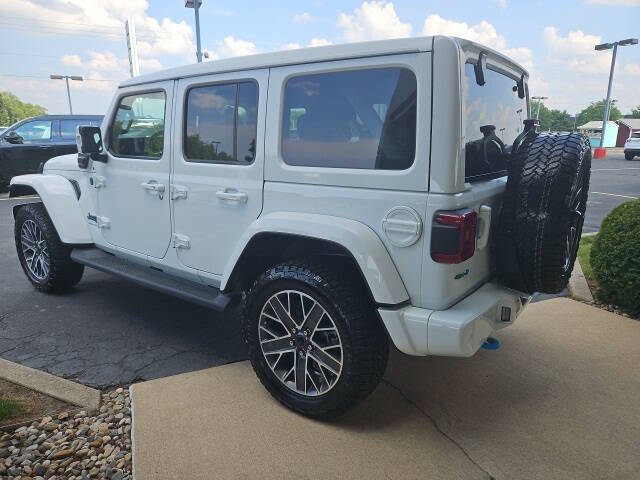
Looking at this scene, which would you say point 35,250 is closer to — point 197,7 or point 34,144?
point 34,144

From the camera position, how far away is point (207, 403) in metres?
2.72

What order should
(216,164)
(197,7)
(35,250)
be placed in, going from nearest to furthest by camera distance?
1. (216,164)
2. (35,250)
3. (197,7)

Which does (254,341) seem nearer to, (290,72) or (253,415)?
(253,415)

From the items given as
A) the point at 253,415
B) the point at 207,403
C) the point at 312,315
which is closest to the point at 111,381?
the point at 207,403

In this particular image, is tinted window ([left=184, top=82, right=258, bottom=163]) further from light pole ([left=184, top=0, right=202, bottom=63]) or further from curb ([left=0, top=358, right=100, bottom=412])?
light pole ([left=184, top=0, right=202, bottom=63])

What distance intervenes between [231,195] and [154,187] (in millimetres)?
813

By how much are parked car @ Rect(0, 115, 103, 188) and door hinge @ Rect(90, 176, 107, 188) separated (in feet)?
27.0

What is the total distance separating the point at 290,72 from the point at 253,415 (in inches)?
76.2

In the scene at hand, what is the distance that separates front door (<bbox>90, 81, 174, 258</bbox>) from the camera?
10.7 feet

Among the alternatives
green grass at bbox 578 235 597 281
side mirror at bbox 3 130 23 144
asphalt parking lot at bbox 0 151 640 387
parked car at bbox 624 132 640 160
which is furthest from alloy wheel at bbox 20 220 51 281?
parked car at bbox 624 132 640 160

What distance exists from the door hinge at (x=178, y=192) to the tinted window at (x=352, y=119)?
2.86 ft

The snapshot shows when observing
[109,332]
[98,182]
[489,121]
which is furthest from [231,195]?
[109,332]

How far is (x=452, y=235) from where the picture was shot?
2.05 meters

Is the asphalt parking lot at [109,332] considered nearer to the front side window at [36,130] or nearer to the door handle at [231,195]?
the door handle at [231,195]
